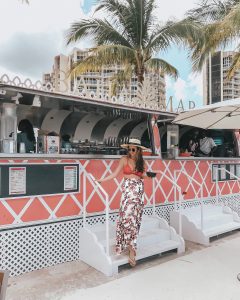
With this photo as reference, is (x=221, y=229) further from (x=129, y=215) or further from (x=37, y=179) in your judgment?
(x=37, y=179)

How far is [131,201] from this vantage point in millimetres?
4570

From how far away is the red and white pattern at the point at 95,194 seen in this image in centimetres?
441

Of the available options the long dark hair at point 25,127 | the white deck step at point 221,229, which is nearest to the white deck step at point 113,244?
the white deck step at point 221,229

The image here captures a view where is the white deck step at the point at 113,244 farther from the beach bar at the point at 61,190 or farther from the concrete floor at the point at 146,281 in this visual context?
the concrete floor at the point at 146,281

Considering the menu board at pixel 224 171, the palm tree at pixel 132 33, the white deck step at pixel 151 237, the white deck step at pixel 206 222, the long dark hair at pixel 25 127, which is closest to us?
the white deck step at pixel 151 237

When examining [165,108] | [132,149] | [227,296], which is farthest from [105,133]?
[227,296]

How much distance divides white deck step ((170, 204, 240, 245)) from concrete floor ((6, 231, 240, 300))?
2.65ft

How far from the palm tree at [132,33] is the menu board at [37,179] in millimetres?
7086

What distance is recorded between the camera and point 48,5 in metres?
11.2

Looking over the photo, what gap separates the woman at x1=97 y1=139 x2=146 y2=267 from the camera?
14.8 feet

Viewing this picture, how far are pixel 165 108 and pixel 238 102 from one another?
7.97 feet

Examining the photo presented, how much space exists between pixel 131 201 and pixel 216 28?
25.4 feet

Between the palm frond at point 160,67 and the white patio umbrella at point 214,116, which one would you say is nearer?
the white patio umbrella at point 214,116

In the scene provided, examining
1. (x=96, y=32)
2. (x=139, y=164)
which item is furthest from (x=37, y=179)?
(x=96, y=32)
